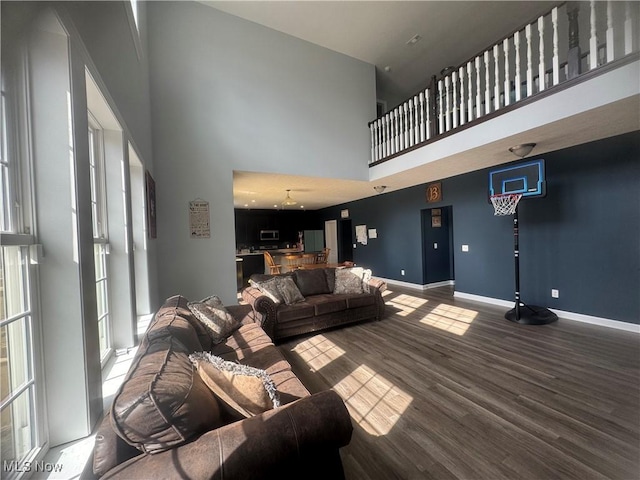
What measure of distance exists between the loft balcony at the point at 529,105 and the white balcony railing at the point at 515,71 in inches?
0.5

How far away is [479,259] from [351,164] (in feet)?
10.1

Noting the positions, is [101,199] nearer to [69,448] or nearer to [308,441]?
[69,448]

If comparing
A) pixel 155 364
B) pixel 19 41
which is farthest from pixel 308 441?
pixel 19 41

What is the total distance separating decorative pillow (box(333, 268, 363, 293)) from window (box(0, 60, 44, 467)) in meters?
3.46

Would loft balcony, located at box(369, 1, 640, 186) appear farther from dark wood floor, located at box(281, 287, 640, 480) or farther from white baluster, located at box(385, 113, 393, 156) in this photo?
dark wood floor, located at box(281, 287, 640, 480)

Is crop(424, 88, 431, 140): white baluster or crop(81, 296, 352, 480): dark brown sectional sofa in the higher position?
crop(424, 88, 431, 140): white baluster

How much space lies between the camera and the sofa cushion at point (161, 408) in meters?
0.85

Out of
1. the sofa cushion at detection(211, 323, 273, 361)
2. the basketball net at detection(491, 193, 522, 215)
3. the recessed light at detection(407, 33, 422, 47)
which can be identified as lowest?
the sofa cushion at detection(211, 323, 273, 361)

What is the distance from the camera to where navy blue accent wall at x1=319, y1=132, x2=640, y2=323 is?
3.15m

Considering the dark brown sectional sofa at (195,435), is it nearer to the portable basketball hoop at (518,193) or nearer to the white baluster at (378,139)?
the portable basketball hoop at (518,193)

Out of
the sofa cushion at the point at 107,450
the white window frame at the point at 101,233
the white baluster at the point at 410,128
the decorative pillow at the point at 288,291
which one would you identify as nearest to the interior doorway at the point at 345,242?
the white baluster at the point at 410,128

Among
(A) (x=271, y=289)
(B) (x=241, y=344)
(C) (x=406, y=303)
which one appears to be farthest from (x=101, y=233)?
(C) (x=406, y=303)

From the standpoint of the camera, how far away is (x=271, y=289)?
3.45 m

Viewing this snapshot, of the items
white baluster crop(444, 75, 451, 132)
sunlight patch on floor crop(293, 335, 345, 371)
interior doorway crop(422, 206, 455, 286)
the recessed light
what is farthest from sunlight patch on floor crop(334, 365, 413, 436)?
the recessed light
